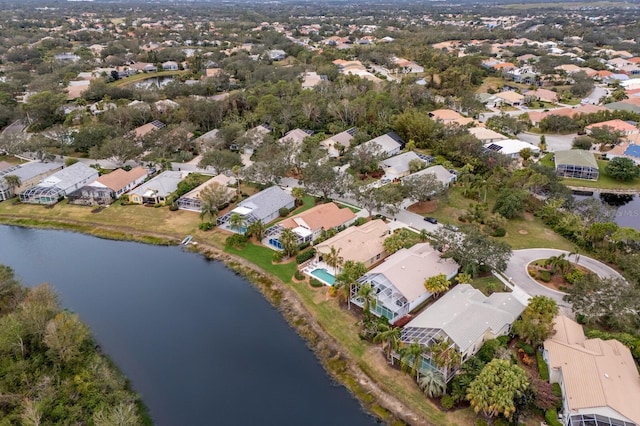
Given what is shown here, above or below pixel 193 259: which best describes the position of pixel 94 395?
above

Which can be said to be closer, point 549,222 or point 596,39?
point 549,222

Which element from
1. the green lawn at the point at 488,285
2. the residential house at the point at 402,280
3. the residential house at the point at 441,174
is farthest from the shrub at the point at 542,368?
the residential house at the point at 441,174

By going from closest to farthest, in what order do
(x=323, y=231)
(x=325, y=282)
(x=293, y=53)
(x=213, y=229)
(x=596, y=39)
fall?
1. (x=325, y=282)
2. (x=323, y=231)
3. (x=213, y=229)
4. (x=293, y=53)
5. (x=596, y=39)

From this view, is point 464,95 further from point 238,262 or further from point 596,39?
point 596,39

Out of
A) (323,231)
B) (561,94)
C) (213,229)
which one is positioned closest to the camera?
(323,231)

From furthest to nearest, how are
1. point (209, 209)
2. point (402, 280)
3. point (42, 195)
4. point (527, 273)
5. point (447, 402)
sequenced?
point (42, 195) → point (209, 209) → point (527, 273) → point (402, 280) → point (447, 402)

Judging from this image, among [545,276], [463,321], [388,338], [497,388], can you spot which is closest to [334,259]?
[388,338]

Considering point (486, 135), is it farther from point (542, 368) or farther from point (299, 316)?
point (299, 316)

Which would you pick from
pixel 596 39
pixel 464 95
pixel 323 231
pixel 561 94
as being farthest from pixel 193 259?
pixel 596 39
